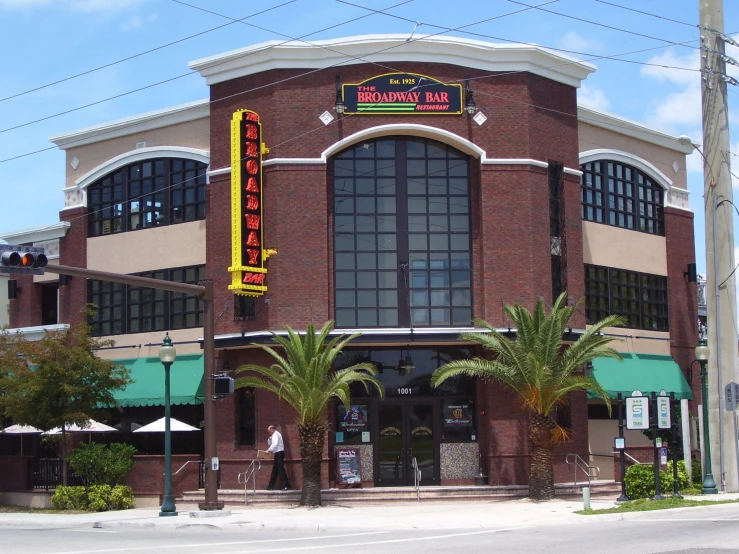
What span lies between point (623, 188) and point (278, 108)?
13613mm

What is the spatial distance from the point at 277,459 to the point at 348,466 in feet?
7.09

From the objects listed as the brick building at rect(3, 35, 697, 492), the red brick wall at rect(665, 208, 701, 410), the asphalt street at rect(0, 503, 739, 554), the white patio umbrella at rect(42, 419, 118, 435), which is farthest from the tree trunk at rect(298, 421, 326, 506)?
the red brick wall at rect(665, 208, 701, 410)

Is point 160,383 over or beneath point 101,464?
over

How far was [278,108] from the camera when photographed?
1284 inches

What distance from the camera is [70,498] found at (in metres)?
31.3

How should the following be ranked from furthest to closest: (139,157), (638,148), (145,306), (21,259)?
(638,148) → (139,157) → (145,306) → (21,259)

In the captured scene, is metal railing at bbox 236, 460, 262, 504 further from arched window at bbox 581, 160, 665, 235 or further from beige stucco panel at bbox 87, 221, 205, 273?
arched window at bbox 581, 160, 665, 235

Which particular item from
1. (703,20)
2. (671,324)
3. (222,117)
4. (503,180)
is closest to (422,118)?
(503,180)

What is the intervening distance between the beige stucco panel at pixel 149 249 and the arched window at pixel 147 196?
0.29 m

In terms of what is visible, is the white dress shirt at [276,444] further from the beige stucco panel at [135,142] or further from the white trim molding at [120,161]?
the beige stucco panel at [135,142]

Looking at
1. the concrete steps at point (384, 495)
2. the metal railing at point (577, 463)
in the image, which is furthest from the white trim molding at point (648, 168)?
the concrete steps at point (384, 495)

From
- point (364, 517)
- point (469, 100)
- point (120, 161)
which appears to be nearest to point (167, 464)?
point (364, 517)

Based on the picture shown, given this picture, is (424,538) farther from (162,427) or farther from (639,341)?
(639,341)

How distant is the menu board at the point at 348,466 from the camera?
104 feet
